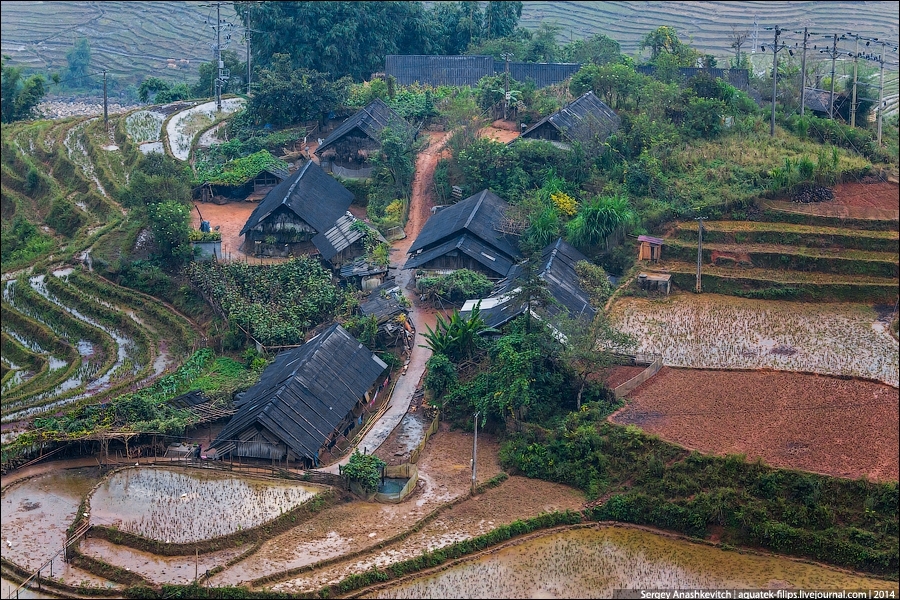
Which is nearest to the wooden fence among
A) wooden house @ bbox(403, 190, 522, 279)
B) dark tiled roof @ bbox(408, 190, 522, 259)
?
wooden house @ bbox(403, 190, 522, 279)

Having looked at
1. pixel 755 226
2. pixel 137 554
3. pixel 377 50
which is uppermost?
pixel 377 50

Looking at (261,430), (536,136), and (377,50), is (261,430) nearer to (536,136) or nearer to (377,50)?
(536,136)

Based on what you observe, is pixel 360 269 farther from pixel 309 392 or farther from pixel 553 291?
pixel 309 392

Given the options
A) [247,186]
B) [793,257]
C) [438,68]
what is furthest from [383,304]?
[438,68]

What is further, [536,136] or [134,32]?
[134,32]

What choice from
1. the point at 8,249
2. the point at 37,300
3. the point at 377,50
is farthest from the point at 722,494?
the point at 377,50

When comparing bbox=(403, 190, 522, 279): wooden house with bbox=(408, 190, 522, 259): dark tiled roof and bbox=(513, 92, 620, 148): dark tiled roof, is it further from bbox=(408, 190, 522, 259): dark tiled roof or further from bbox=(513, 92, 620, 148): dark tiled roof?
bbox=(513, 92, 620, 148): dark tiled roof
